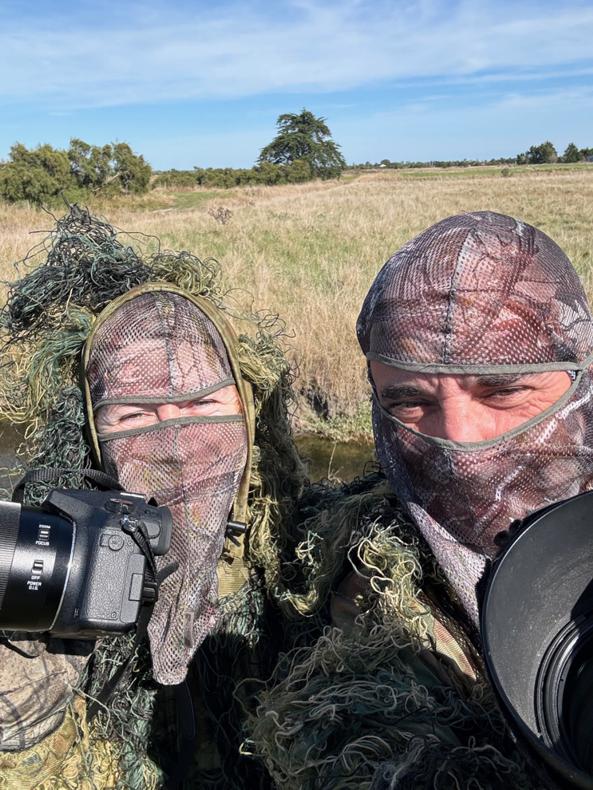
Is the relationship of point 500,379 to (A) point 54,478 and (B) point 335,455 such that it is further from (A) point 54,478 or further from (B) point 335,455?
(B) point 335,455

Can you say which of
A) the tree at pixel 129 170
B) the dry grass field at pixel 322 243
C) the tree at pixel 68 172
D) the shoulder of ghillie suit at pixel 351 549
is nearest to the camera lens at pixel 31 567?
the shoulder of ghillie suit at pixel 351 549

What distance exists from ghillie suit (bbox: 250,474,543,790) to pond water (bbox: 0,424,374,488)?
3.48 m

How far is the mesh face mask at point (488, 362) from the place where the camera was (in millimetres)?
1369

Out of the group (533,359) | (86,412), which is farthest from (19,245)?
(533,359)

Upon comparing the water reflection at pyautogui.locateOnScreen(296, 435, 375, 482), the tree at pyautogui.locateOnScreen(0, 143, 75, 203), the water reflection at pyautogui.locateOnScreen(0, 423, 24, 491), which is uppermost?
the tree at pyautogui.locateOnScreen(0, 143, 75, 203)

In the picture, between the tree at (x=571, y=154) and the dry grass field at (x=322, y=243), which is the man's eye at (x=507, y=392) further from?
the tree at (x=571, y=154)

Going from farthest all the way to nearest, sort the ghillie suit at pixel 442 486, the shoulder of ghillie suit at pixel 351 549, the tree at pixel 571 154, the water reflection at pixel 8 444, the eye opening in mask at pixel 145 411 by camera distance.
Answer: the tree at pixel 571 154, the water reflection at pixel 8 444, the eye opening in mask at pixel 145 411, the shoulder of ghillie suit at pixel 351 549, the ghillie suit at pixel 442 486

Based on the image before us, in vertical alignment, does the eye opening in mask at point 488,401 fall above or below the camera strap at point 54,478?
above

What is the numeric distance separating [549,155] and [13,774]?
2740 inches

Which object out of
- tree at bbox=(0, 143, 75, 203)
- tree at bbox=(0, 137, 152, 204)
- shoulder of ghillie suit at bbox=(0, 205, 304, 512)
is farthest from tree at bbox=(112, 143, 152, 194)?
shoulder of ghillie suit at bbox=(0, 205, 304, 512)

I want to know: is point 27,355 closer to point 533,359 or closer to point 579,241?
point 533,359

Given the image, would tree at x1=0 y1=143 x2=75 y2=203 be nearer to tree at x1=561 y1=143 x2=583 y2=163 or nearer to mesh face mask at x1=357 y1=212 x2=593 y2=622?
mesh face mask at x1=357 y1=212 x2=593 y2=622

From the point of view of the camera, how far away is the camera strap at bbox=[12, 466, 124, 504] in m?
1.78

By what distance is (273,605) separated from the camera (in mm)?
2148
